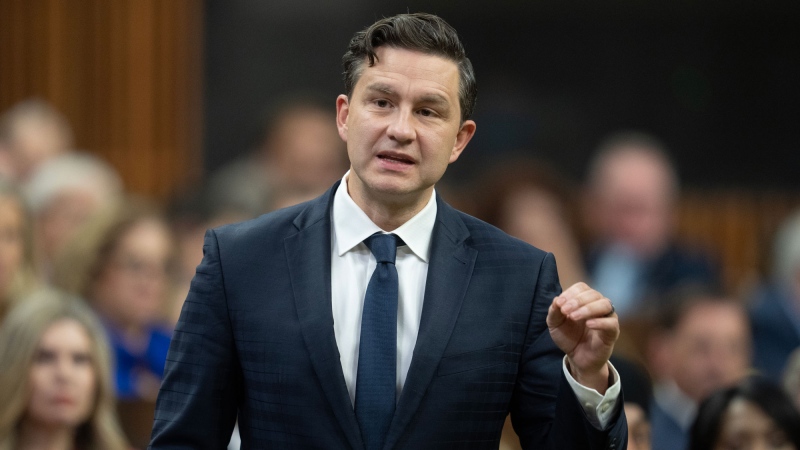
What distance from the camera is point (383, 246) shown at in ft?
8.03

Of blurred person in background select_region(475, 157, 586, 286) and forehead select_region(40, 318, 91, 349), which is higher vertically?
blurred person in background select_region(475, 157, 586, 286)

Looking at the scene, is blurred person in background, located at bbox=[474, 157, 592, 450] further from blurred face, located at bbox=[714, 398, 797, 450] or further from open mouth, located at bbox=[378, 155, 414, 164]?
open mouth, located at bbox=[378, 155, 414, 164]

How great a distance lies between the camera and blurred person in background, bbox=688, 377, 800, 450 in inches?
152

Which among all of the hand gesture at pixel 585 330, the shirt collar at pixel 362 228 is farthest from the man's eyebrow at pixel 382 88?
the hand gesture at pixel 585 330

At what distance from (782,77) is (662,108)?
742mm

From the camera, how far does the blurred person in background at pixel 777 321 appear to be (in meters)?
5.52

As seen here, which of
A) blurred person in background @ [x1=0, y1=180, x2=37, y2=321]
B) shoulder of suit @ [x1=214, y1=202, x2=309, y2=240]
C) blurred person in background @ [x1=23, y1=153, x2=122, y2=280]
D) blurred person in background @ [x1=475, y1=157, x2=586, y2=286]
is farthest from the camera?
blurred person in background @ [x1=23, y1=153, x2=122, y2=280]

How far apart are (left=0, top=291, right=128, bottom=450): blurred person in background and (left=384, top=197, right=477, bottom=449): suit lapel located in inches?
71.9

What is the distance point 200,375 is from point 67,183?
407cm

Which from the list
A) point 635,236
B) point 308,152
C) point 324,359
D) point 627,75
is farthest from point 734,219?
point 324,359

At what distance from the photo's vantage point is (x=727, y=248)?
845 cm

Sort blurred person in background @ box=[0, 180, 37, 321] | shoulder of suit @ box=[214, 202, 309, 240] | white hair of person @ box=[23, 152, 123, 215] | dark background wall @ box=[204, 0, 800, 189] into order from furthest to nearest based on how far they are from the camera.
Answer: dark background wall @ box=[204, 0, 800, 189] → white hair of person @ box=[23, 152, 123, 215] → blurred person in background @ box=[0, 180, 37, 321] → shoulder of suit @ box=[214, 202, 309, 240]

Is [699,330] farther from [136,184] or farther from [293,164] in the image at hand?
[136,184]

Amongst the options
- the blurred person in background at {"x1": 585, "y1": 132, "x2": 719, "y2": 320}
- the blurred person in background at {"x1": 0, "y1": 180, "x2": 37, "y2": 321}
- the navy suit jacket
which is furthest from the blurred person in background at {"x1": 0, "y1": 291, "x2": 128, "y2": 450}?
the blurred person in background at {"x1": 585, "y1": 132, "x2": 719, "y2": 320}
